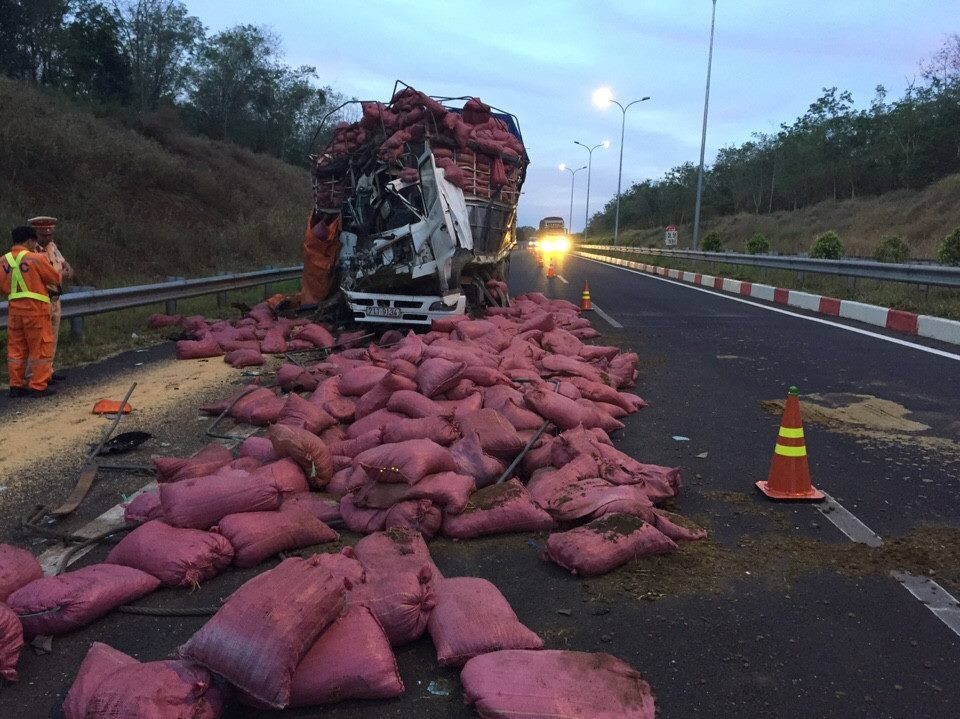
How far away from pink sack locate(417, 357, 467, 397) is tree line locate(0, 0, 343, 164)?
3290cm

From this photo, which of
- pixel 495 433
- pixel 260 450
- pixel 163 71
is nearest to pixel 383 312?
pixel 260 450

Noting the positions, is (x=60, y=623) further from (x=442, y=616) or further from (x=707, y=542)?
(x=707, y=542)

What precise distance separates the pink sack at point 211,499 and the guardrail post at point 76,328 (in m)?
6.31

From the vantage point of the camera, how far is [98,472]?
4512 mm

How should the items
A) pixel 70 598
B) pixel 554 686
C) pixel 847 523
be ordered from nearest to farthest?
1. pixel 554 686
2. pixel 70 598
3. pixel 847 523

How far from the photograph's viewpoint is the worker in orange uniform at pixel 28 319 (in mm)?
6469

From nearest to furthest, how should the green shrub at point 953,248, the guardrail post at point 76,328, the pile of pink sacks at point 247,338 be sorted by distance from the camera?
1. the pile of pink sacks at point 247,338
2. the guardrail post at point 76,328
3. the green shrub at point 953,248

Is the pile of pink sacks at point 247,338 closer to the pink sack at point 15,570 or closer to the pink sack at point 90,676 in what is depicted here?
the pink sack at point 15,570

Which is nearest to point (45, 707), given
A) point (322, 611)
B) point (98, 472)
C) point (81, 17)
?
point (322, 611)

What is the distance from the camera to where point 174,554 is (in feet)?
10.1

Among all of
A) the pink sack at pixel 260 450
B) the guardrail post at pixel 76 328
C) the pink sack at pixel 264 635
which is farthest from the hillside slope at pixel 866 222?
the pink sack at pixel 264 635

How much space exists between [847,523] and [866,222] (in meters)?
49.6

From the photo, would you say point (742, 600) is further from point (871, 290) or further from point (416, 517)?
point (871, 290)

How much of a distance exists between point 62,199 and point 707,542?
20.6 meters
